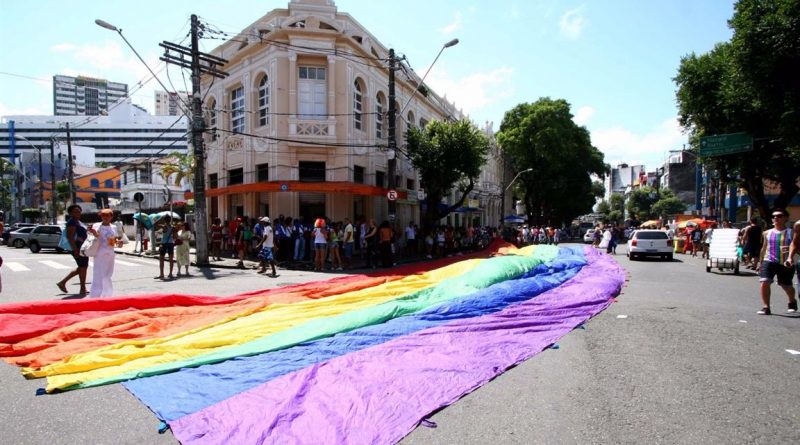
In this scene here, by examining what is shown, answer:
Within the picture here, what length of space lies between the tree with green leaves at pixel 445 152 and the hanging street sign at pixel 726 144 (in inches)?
390

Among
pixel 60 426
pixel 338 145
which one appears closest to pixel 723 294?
pixel 60 426

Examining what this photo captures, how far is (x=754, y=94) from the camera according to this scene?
53.5 feet

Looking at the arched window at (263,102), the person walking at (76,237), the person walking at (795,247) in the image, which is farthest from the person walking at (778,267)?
the arched window at (263,102)

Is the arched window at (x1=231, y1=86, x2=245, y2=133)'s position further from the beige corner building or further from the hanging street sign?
the hanging street sign

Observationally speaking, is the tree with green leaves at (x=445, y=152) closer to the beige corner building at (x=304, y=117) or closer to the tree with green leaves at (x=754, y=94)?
the beige corner building at (x=304, y=117)

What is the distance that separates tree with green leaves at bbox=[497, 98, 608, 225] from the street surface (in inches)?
1487

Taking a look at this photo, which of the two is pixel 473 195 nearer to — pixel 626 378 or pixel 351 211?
pixel 351 211

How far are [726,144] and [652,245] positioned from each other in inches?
195

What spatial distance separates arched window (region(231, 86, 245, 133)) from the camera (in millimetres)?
23516

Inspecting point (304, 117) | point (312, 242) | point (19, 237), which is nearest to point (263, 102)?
point (304, 117)

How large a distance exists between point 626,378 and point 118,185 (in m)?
89.2

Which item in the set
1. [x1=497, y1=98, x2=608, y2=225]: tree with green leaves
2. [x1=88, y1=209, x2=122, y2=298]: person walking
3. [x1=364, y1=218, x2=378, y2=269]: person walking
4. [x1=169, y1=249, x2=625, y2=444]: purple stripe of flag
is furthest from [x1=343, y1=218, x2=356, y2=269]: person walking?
[x1=497, y1=98, x2=608, y2=225]: tree with green leaves

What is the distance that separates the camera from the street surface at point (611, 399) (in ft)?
10.8

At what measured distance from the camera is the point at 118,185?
7744cm
